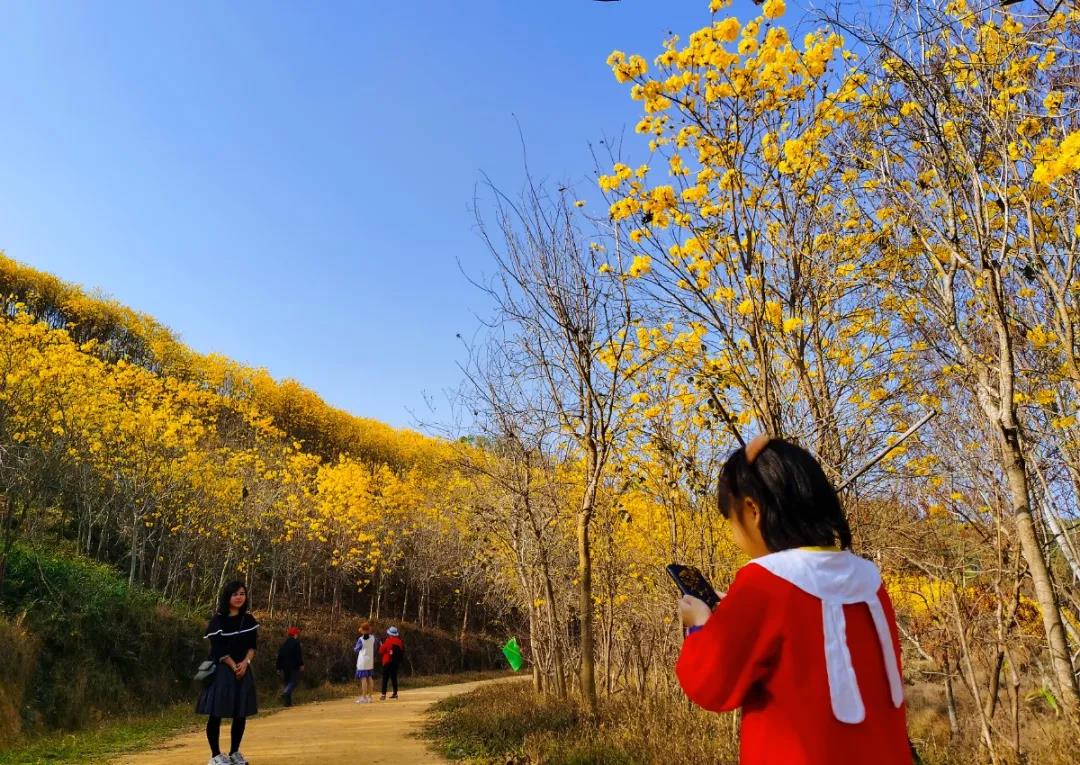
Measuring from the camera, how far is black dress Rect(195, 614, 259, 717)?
17.7 ft

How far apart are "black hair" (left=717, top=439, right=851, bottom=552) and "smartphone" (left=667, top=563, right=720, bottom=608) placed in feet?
0.91

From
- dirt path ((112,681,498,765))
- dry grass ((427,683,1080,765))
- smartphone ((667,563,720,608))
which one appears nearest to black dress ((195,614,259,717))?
dirt path ((112,681,498,765))

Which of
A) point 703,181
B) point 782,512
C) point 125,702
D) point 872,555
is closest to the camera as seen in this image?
point 782,512

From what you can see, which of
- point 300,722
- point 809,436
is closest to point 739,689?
point 809,436

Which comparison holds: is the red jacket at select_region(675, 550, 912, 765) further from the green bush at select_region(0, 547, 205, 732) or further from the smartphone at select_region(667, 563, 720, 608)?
the green bush at select_region(0, 547, 205, 732)

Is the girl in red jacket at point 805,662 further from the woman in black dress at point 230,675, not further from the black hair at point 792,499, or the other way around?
the woman in black dress at point 230,675

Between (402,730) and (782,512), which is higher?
(782,512)

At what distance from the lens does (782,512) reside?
5.39ft

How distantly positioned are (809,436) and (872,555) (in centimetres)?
154

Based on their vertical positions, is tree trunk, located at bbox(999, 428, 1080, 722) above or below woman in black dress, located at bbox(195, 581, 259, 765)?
above

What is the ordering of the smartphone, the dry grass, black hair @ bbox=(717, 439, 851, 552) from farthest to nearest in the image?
the dry grass
the smartphone
black hair @ bbox=(717, 439, 851, 552)

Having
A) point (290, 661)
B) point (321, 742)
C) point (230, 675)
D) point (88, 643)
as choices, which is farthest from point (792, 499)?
point (290, 661)

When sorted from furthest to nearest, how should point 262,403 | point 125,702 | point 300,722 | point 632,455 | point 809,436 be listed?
1. point 262,403
2. point 125,702
3. point 300,722
4. point 632,455
5. point 809,436

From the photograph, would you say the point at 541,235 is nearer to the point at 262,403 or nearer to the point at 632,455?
the point at 632,455
